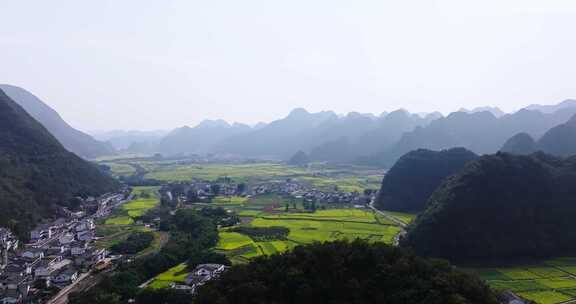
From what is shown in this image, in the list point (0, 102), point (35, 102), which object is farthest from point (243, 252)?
point (35, 102)

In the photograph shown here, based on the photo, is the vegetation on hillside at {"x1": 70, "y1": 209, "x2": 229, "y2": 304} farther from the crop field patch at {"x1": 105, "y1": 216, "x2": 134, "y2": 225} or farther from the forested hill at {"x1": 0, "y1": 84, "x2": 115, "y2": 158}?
the forested hill at {"x1": 0, "y1": 84, "x2": 115, "y2": 158}

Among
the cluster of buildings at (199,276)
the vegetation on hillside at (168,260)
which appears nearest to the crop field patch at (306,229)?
the vegetation on hillside at (168,260)

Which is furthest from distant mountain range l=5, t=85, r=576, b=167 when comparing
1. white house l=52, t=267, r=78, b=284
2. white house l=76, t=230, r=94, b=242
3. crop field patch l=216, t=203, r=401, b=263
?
white house l=52, t=267, r=78, b=284

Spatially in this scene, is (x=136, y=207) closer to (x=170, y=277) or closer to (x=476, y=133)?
(x=170, y=277)

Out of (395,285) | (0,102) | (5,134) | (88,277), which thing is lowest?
(88,277)

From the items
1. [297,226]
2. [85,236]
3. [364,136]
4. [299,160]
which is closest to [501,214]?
[297,226]

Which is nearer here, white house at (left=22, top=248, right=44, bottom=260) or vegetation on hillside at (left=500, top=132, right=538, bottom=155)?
white house at (left=22, top=248, right=44, bottom=260)

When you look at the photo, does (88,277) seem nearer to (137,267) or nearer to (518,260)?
(137,267)
